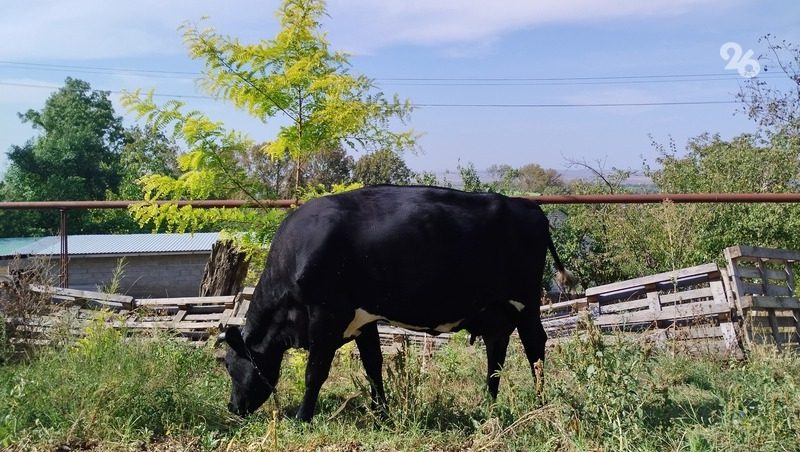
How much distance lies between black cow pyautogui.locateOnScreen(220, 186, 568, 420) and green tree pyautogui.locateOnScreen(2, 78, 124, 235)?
3097 centimetres

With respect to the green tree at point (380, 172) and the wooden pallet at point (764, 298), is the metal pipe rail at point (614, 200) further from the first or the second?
the green tree at point (380, 172)

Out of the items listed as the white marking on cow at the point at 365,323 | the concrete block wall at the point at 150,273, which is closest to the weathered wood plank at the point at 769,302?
the white marking on cow at the point at 365,323

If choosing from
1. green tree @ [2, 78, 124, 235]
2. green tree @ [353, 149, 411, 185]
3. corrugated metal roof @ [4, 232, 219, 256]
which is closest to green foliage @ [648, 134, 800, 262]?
green tree @ [353, 149, 411, 185]

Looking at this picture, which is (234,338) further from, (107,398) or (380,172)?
(380,172)

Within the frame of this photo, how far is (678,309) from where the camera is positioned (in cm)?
846

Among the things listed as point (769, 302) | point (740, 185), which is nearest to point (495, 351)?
point (769, 302)

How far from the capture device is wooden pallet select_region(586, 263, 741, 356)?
8.07 meters

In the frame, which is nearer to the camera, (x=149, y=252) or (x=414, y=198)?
(x=414, y=198)

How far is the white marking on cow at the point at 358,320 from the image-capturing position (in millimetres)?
5630

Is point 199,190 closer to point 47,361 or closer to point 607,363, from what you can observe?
point 47,361

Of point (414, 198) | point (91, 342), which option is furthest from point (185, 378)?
point (414, 198)

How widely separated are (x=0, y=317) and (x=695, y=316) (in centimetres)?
688

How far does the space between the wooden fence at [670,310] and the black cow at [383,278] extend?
1756 mm

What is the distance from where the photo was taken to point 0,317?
7680mm
